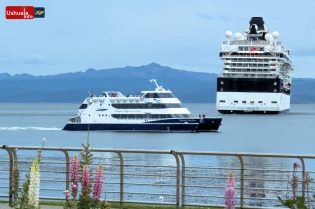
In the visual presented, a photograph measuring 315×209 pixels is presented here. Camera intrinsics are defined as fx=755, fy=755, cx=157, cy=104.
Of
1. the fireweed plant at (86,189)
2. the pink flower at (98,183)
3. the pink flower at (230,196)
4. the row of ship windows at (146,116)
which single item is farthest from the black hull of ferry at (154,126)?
the pink flower at (230,196)

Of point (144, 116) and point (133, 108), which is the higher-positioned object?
point (133, 108)

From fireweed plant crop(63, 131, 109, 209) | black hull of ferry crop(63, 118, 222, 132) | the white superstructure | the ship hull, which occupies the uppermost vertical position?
the ship hull

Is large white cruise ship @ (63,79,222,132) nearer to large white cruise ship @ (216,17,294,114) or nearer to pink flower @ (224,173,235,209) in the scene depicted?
large white cruise ship @ (216,17,294,114)

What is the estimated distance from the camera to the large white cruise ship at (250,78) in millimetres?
101938

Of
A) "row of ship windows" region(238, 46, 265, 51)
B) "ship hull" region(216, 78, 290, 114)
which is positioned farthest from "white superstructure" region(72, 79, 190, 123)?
"row of ship windows" region(238, 46, 265, 51)

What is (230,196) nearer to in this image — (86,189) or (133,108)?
(86,189)

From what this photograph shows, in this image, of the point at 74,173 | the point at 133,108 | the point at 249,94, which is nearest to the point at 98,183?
the point at 74,173

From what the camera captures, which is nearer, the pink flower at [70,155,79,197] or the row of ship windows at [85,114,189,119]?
the pink flower at [70,155,79,197]

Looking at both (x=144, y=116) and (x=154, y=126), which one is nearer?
(x=154, y=126)

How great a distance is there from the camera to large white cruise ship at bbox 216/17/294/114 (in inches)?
4013

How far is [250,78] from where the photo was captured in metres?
102

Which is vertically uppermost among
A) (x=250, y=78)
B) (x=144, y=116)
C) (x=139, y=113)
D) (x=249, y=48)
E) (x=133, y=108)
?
(x=249, y=48)

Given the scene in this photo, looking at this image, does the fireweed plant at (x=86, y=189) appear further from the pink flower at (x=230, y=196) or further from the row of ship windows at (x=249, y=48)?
the row of ship windows at (x=249, y=48)

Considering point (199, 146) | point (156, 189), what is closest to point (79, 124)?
point (199, 146)
